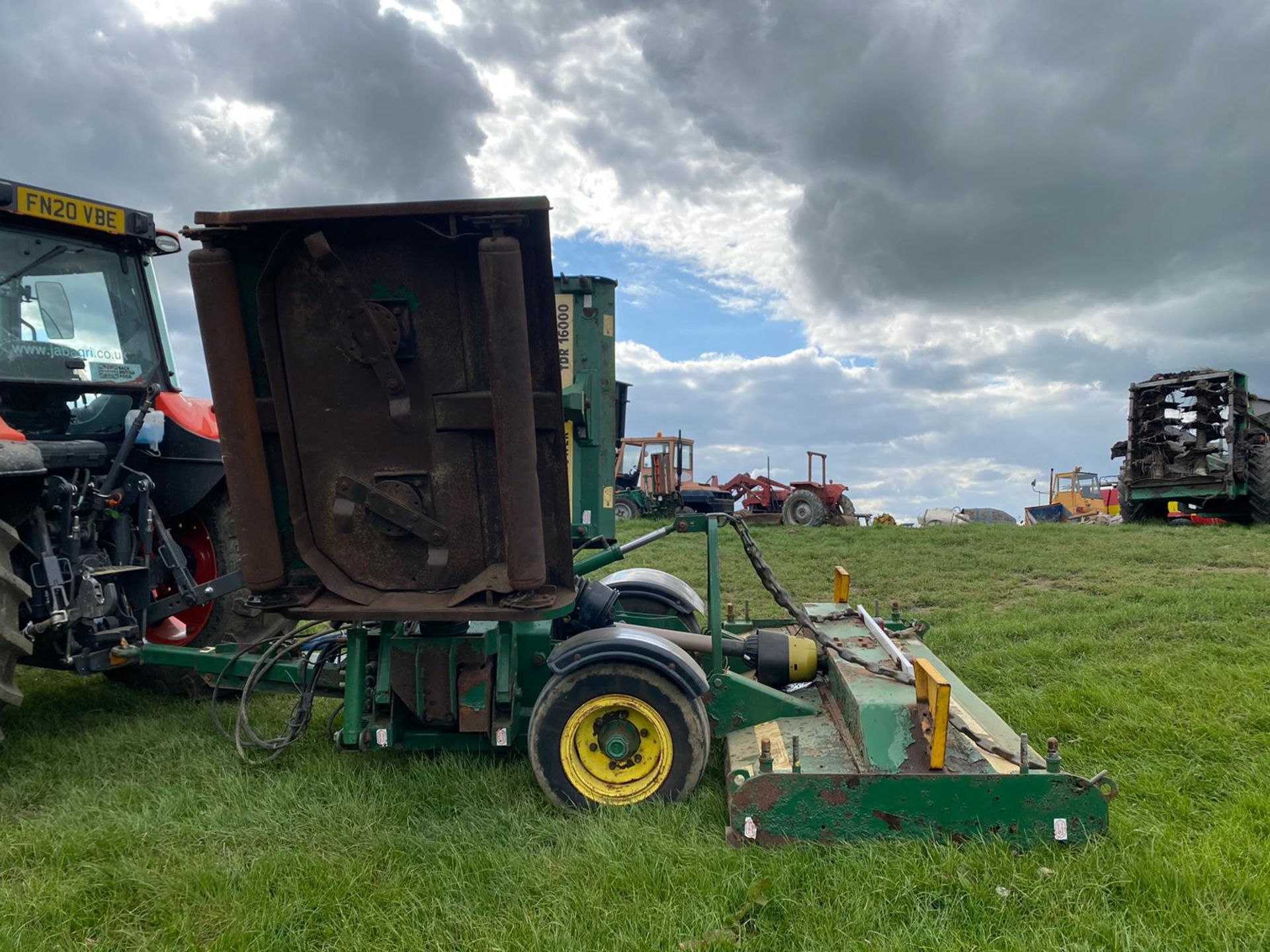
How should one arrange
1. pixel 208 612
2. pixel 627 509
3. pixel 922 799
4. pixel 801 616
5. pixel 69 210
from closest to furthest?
pixel 922 799 < pixel 801 616 < pixel 69 210 < pixel 208 612 < pixel 627 509

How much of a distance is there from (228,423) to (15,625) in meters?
1.58

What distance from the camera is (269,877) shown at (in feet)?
9.27

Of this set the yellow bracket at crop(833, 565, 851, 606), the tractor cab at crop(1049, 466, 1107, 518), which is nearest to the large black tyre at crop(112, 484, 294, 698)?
the yellow bracket at crop(833, 565, 851, 606)

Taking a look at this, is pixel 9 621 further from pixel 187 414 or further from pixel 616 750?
pixel 616 750

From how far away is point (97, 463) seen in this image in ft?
15.2

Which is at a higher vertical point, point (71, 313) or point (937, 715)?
point (71, 313)

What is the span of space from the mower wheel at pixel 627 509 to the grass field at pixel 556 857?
51.2ft

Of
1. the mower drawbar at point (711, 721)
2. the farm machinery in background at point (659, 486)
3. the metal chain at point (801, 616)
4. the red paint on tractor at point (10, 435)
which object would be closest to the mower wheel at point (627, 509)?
the farm machinery in background at point (659, 486)

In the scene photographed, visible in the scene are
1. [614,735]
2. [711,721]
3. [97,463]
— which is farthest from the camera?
[97,463]

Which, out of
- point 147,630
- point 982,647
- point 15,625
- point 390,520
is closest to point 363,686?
point 390,520

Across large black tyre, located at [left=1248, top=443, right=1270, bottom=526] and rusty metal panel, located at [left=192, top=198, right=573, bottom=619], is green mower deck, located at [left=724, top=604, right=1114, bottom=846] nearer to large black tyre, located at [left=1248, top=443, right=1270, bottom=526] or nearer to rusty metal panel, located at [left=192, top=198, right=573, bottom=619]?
rusty metal panel, located at [left=192, top=198, right=573, bottom=619]

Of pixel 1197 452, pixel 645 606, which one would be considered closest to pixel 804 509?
pixel 1197 452

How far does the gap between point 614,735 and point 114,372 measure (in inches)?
150

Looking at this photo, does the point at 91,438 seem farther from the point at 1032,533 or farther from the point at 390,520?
the point at 1032,533
